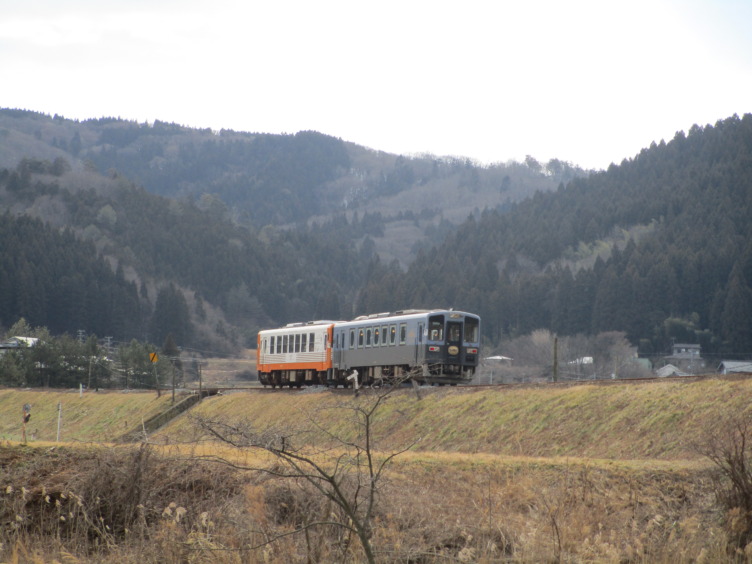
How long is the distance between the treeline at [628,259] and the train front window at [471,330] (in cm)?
5710

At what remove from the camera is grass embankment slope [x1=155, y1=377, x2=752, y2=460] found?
795 inches

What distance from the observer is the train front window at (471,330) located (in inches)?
1411

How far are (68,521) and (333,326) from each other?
27215 mm

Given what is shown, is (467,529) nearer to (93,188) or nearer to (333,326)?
(333,326)

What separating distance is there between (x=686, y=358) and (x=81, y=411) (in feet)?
199

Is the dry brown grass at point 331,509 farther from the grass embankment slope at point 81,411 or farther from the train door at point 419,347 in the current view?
the grass embankment slope at point 81,411

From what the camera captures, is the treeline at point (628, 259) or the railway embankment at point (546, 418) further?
the treeline at point (628, 259)

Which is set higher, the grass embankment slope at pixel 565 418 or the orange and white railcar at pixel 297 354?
the orange and white railcar at pixel 297 354

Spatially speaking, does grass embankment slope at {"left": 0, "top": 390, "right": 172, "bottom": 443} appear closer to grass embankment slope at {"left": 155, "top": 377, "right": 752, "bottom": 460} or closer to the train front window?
grass embankment slope at {"left": 155, "top": 377, "right": 752, "bottom": 460}

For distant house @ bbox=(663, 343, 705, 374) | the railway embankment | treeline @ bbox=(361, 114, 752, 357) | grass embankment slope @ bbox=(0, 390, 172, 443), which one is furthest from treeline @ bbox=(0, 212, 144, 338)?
the railway embankment

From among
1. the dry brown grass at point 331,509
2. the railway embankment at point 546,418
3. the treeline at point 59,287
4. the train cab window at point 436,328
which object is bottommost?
the dry brown grass at point 331,509

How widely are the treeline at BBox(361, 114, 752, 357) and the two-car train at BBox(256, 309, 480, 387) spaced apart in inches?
2195

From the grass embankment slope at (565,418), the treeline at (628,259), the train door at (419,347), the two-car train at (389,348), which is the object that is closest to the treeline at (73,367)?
the two-car train at (389,348)

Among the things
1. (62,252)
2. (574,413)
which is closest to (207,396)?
(574,413)
